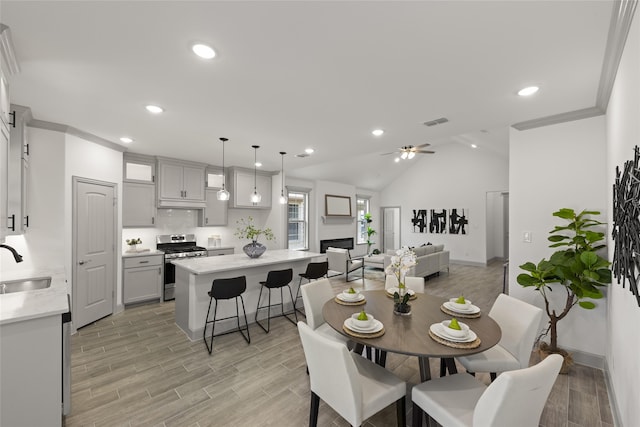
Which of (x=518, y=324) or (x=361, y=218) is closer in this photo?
(x=518, y=324)

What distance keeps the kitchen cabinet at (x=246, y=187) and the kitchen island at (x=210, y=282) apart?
2073 millimetres

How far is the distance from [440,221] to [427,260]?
315 centimetres

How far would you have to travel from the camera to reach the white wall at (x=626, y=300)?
140 cm

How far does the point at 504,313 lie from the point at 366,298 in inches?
44.3

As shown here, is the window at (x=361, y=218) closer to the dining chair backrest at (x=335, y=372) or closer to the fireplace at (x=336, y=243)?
the fireplace at (x=336, y=243)

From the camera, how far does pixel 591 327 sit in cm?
267

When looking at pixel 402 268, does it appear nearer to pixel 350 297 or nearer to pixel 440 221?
pixel 350 297

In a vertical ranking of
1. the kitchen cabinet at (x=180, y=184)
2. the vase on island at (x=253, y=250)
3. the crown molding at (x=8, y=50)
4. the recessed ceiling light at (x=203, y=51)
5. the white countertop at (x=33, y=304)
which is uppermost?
the recessed ceiling light at (x=203, y=51)

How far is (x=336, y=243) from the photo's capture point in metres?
8.48

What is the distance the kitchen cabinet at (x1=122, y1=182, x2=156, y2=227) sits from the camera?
4.41 m

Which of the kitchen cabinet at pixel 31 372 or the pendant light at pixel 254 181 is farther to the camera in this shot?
the pendant light at pixel 254 181

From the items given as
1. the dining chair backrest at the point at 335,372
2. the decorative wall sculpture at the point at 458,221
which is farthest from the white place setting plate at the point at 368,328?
the decorative wall sculpture at the point at 458,221

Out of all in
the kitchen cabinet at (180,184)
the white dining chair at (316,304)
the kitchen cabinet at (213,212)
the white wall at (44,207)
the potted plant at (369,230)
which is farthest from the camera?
the potted plant at (369,230)

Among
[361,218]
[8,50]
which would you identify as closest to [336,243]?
[361,218]
